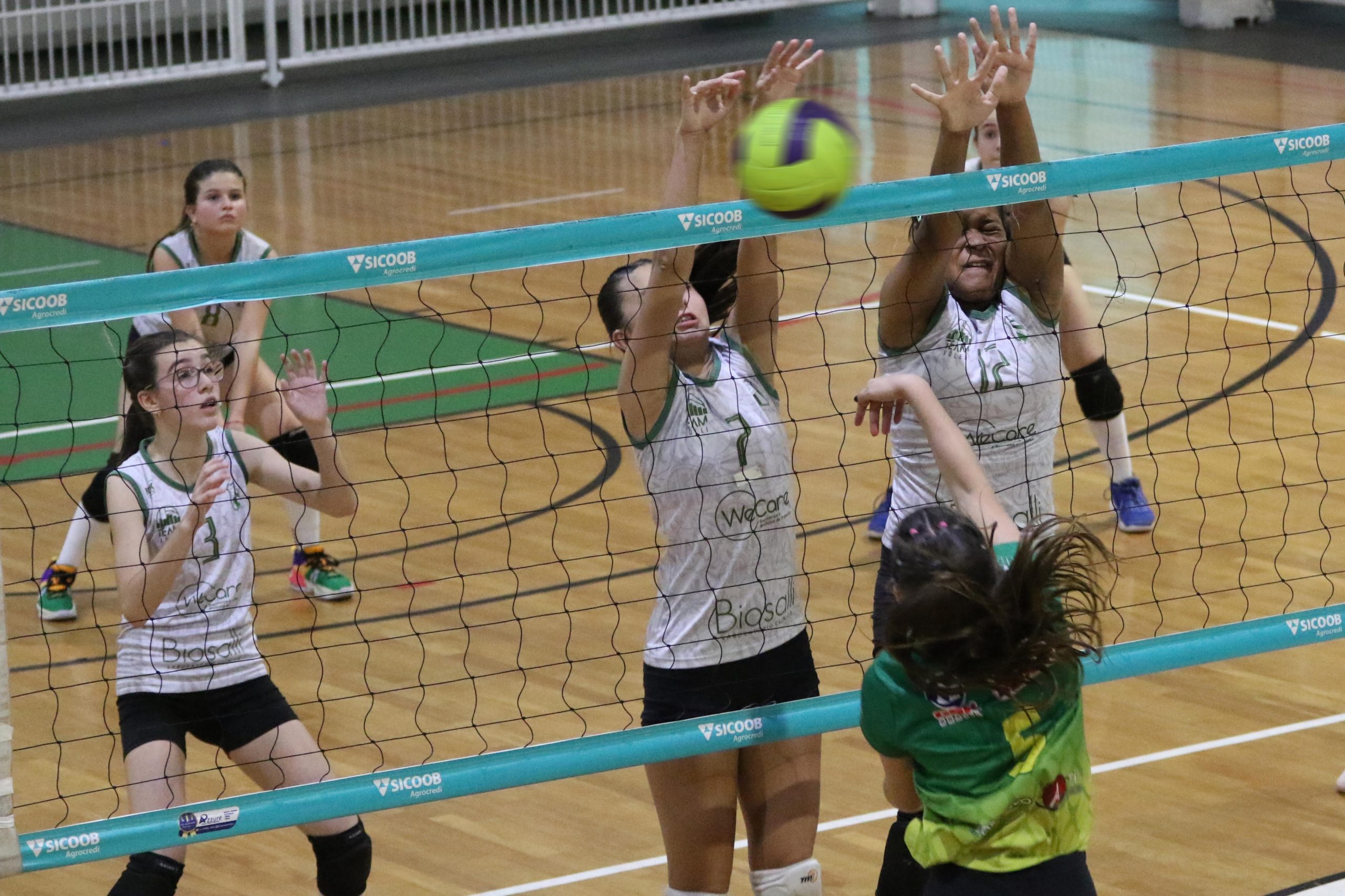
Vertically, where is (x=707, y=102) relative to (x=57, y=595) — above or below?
above

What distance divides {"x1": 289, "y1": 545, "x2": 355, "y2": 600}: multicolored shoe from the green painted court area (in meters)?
1.25

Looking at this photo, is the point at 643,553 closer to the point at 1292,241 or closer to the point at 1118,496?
the point at 1118,496

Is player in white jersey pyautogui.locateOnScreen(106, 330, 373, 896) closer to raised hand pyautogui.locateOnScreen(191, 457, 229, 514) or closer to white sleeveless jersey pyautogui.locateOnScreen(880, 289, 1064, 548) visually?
raised hand pyautogui.locateOnScreen(191, 457, 229, 514)

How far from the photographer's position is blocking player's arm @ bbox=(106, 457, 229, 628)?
13.1 feet

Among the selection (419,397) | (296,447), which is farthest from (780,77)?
(419,397)

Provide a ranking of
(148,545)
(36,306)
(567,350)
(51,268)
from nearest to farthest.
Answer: (36,306) < (148,545) < (567,350) < (51,268)

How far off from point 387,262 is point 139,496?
1.01 m

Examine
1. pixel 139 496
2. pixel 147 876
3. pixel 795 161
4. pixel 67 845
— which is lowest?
pixel 147 876

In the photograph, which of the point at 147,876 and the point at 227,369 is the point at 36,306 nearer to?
the point at 147,876

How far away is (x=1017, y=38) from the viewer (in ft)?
13.5

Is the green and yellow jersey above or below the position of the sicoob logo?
below

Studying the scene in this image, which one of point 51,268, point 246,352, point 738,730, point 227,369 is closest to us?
point 738,730

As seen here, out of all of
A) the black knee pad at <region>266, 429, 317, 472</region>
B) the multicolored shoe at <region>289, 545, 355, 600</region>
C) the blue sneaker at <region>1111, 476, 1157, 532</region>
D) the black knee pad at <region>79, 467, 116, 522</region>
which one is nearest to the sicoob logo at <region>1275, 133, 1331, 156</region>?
the blue sneaker at <region>1111, 476, 1157, 532</region>

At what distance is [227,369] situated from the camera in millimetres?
6238
